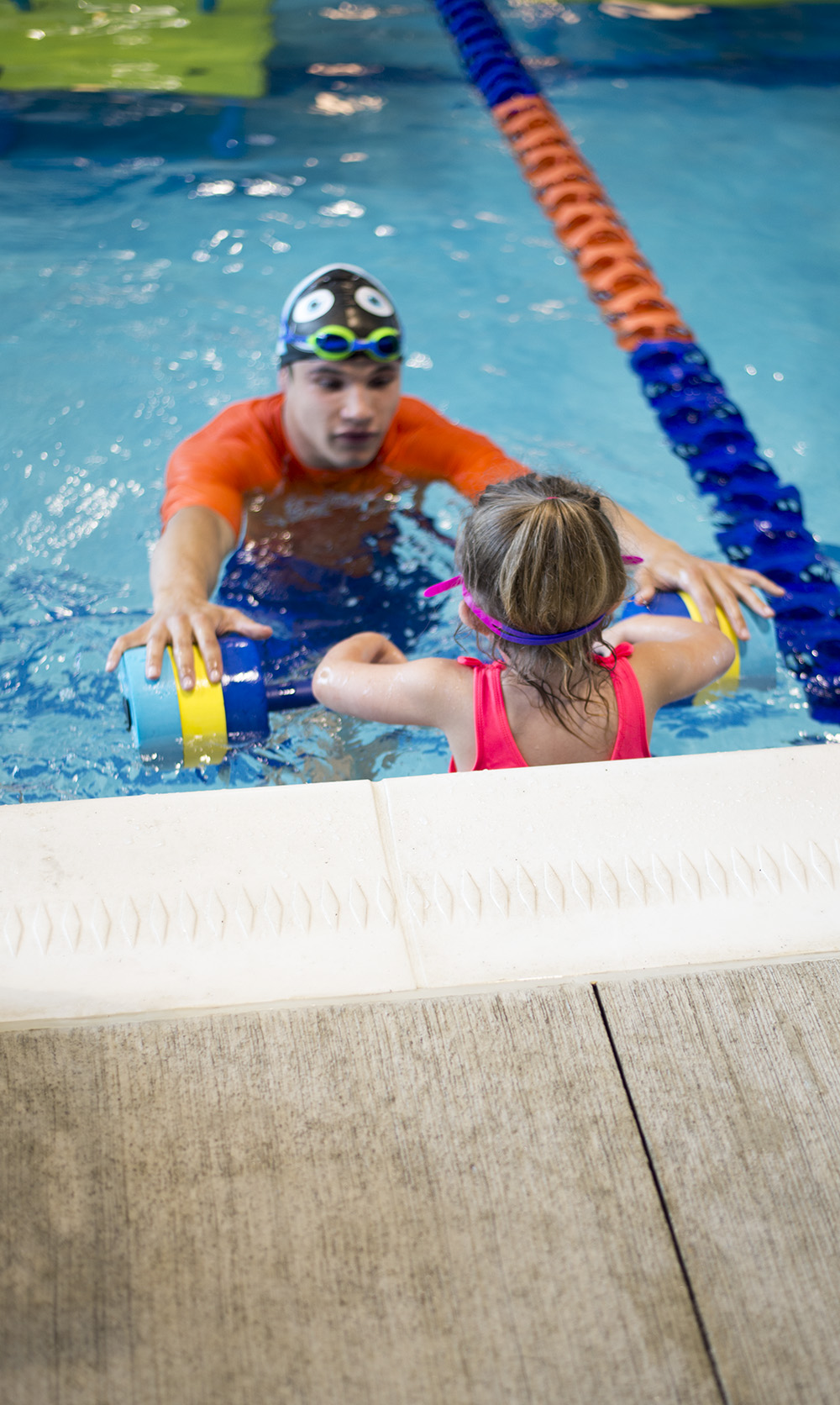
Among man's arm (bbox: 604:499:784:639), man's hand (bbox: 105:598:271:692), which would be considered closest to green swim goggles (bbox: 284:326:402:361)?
man's arm (bbox: 604:499:784:639)

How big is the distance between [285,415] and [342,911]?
81.1 inches

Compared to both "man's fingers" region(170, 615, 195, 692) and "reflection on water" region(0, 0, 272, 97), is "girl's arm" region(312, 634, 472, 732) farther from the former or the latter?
"reflection on water" region(0, 0, 272, 97)

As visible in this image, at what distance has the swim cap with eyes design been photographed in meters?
3.06

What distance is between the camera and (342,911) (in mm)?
1662

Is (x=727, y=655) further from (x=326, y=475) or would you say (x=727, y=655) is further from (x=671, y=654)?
(x=326, y=475)

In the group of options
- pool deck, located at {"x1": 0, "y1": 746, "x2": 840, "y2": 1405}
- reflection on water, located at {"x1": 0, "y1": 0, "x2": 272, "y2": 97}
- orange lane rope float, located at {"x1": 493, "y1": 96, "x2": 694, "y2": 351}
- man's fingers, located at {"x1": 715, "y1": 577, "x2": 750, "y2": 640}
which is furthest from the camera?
reflection on water, located at {"x1": 0, "y1": 0, "x2": 272, "y2": 97}

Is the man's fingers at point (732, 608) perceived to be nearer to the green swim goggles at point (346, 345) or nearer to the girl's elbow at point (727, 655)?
the girl's elbow at point (727, 655)

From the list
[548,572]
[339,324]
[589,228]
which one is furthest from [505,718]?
[589,228]

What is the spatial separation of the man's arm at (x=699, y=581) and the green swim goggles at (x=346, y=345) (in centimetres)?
84

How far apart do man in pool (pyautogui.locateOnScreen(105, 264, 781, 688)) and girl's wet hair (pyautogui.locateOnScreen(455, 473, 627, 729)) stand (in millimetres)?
607

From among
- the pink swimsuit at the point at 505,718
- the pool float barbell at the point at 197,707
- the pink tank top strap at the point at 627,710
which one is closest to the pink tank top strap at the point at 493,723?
the pink swimsuit at the point at 505,718

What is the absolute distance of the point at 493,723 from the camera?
2.12 metres

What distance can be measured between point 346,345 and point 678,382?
1.78 metres

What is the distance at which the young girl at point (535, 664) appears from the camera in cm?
196
